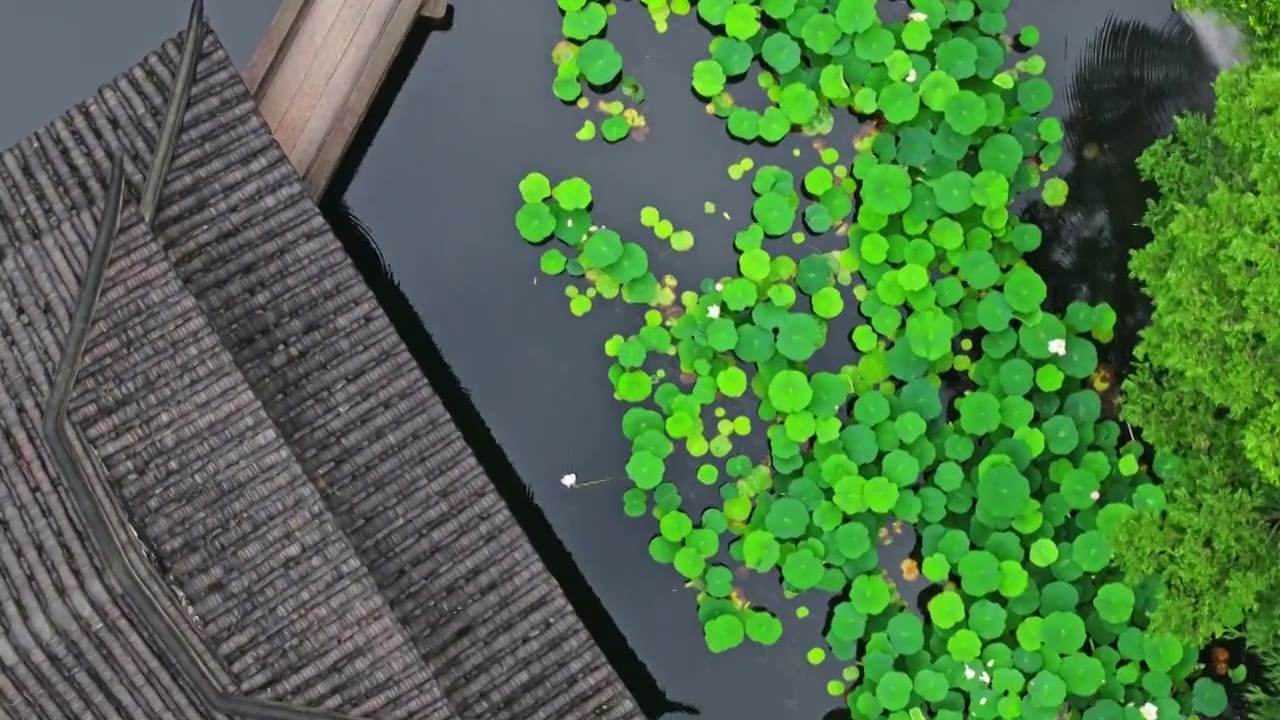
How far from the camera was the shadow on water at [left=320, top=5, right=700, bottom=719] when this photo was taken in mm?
6348

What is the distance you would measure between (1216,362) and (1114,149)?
7.84ft

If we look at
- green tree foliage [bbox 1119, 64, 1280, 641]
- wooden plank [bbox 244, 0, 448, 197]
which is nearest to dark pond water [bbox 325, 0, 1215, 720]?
wooden plank [bbox 244, 0, 448, 197]

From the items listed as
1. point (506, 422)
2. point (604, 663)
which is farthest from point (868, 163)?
point (604, 663)

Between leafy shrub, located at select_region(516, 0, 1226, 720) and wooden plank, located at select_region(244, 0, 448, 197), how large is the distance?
1317 millimetres

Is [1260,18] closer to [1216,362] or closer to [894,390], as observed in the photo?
[1216,362]

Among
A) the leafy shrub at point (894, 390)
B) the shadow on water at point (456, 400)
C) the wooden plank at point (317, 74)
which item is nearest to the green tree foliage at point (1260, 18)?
the leafy shrub at point (894, 390)

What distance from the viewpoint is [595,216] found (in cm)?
646

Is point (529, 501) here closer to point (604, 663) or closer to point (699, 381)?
point (699, 381)

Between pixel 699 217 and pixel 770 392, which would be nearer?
pixel 770 392

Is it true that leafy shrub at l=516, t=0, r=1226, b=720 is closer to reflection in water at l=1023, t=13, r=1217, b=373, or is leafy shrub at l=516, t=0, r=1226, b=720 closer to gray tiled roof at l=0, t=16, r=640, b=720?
reflection in water at l=1023, t=13, r=1217, b=373

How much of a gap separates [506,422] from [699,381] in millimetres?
1473

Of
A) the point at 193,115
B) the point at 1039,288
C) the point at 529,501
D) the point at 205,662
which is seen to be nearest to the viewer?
the point at 205,662

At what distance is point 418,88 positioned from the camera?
664 centimetres

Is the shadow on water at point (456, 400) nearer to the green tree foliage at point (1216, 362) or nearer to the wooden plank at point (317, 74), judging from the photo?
the wooden plank at point (317, 74)
